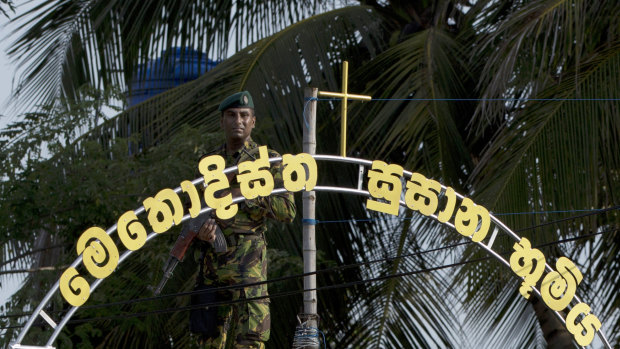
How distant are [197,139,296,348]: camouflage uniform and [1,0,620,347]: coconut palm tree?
9.55ft

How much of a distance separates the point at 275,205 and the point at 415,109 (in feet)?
14.2

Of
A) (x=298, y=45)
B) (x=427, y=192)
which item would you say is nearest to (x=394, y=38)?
(x=298, y=45)

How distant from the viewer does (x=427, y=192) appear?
7824 millimetres

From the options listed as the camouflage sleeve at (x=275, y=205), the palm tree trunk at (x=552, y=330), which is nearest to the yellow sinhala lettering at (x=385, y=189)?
the camouflage sleeve at (x=275, y=205)

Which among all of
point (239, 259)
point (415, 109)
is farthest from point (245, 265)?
point (415, 109)

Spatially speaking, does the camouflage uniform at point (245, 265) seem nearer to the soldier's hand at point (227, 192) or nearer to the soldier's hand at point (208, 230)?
the soldier's hand at point (227, 192)

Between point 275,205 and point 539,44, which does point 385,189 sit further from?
point 539,44

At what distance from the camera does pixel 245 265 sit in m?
7.60

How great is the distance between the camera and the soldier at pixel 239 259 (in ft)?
24.4

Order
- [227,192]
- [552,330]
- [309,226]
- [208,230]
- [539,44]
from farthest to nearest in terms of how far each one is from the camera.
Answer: [552,330] → [539,44] → [309,226] → [227,192] → [208,230]

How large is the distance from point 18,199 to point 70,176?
0.46 meters

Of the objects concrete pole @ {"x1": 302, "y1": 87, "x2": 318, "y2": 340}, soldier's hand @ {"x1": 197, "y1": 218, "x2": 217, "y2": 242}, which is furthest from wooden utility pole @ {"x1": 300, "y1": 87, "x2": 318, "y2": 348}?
soldier's hand @ {"x1": 197, "y1": 218, "x2": 217, "y2": 242}

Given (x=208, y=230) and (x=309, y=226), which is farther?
(x=309, y=226)

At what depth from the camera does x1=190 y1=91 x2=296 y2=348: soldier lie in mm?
7449
